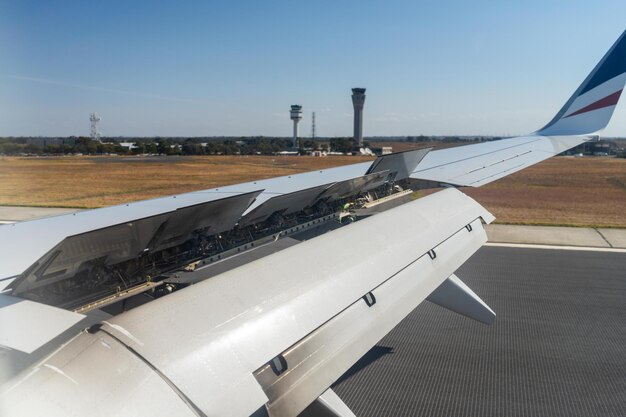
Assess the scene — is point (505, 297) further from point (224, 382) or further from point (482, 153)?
point (224, 382)

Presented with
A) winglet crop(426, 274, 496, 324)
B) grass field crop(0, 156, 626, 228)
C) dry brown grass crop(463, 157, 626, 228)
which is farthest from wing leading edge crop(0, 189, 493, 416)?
dry brown grass crop(463, 157, 626, 228)

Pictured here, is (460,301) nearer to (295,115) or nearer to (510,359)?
(510,359)

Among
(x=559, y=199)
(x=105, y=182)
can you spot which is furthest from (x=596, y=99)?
(x=105, y=182)

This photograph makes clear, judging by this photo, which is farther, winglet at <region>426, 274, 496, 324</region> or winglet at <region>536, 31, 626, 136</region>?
winglet at <region>536, 31, 626, 136</region>

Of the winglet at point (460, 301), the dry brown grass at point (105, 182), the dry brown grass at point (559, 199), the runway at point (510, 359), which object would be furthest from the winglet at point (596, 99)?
the dry brown grass at point (105, 182)

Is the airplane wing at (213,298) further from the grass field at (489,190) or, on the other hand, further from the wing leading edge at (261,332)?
the grass field at (489,190)

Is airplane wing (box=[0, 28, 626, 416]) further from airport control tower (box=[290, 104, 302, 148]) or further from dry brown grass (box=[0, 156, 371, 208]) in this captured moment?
airport control tower (box=[290, 104, 302, 148])

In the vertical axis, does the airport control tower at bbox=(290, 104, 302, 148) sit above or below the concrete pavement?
above

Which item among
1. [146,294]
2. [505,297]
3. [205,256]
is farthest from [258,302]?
[505,297]
